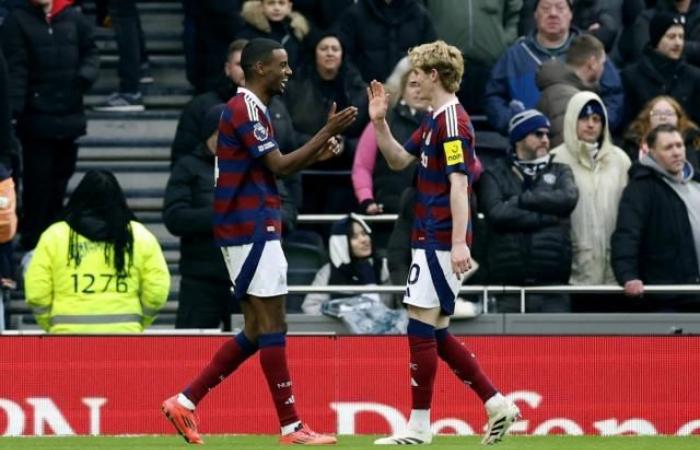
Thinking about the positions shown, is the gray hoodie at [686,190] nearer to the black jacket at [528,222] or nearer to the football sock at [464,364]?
the black jacket at [528,222]

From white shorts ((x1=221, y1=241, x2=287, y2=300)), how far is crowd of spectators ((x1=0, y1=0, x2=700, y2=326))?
3.32 m

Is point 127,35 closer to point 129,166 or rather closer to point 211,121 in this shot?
point 129,166

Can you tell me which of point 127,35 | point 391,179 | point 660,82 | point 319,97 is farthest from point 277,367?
point 127,35

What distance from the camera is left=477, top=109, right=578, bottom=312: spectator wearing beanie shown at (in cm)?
1532

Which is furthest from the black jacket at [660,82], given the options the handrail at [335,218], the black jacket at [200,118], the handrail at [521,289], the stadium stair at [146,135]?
the stadium stair at [146,135]

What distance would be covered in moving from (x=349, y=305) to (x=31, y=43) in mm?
4148

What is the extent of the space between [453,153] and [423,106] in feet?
15.8

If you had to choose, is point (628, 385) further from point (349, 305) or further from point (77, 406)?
point (77, 406)

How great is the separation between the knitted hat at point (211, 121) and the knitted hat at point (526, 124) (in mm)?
2110

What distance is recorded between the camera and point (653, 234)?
50.6ft

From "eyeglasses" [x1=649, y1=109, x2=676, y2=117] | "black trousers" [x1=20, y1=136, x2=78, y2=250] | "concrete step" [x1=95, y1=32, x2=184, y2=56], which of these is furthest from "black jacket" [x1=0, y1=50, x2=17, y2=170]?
"eyeglasses" [x1=649, y1=109, x2=676, y2=117]

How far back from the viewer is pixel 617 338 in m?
14.3

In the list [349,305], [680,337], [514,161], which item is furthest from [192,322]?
[680,337]

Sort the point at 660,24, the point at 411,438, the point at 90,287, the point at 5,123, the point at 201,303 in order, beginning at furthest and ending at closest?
the point at 660,24 < the point at 201,303 < the point at 5,123 < the point at 90,287 < the point at 411,438
